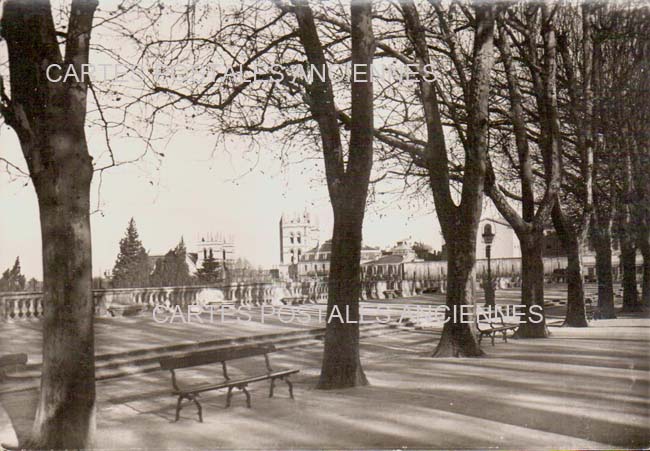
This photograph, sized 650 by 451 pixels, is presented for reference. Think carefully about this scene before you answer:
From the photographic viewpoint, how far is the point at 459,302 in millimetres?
13578

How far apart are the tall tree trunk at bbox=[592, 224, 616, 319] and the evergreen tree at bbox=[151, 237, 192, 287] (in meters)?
12.9

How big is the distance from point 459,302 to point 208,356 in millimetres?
6634

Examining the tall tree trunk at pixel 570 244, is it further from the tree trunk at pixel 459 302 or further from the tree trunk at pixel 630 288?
the tree trunk at pixel 630 288

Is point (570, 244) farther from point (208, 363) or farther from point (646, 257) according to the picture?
point (208, 363)

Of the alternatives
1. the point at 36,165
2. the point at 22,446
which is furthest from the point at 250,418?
the point at 36,165

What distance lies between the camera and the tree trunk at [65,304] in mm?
6223

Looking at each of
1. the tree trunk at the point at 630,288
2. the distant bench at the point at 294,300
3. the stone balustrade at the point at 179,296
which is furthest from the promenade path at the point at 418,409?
the tree trunk at the point at 630,288

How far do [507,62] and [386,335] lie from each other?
8.43m

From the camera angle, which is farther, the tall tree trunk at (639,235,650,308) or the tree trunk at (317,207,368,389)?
the tall tree trunk at (639,235,650,308)

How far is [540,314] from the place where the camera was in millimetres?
16828

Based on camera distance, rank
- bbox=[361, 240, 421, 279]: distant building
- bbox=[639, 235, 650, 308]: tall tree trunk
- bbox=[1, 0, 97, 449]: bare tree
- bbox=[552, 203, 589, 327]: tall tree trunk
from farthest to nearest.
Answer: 1. bbox=[361, 240, 421, 279]: distant building
2. bbox=[639, 235, 650, 308]: tall tree trunk
3. bbox=[552, 203, 589, 327]: tall tree trunk
4. bbox=[1, 0, 97, 449]: bare tree

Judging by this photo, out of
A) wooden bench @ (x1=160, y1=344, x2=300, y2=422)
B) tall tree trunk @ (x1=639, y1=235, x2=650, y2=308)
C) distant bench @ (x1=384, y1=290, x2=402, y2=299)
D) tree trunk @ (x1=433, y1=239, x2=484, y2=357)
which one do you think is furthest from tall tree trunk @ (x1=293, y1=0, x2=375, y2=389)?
distant bench @ (x1=384, y1=290, x2=402, y2=299)

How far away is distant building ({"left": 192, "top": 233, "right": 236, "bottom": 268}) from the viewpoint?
1459 centimetres

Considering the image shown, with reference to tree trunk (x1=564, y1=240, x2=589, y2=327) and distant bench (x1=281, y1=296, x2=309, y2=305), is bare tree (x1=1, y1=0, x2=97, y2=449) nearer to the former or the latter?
tree trunk (x1=564, y1=240, x2=589, y2=327)
